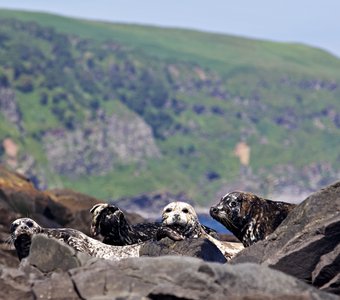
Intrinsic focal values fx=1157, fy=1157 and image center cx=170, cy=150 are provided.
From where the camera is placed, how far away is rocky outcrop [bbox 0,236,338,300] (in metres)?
15.8

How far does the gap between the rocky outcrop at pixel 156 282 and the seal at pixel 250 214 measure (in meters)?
8.47

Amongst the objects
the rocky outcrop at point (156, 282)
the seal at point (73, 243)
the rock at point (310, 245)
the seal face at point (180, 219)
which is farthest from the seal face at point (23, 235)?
the rocky outcrop at point (156, 282)

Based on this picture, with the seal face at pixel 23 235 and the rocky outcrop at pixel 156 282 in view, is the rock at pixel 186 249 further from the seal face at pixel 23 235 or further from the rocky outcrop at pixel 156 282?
the rocky outcrop at pixel 156 282

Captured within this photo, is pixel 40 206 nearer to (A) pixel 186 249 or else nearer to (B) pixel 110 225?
(B) pixel 110 225

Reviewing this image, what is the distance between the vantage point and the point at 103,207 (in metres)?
24.3

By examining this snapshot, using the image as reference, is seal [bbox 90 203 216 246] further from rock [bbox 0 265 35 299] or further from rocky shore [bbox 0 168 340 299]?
rock [bbox 0 265 35 299]

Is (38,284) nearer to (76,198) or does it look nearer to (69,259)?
(69,259)

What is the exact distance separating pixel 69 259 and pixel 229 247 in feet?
25.5

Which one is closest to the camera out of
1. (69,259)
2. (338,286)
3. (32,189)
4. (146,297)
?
(146,297)

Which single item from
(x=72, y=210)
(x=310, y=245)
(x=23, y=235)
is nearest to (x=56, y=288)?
(x=310, y=245)

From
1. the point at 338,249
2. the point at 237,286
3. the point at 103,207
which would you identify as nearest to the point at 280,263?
the point at 338,249

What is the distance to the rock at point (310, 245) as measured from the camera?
62.8 ft

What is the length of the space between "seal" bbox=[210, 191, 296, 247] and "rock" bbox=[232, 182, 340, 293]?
3382 millimetres

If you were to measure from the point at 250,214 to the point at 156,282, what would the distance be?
30.2ft
